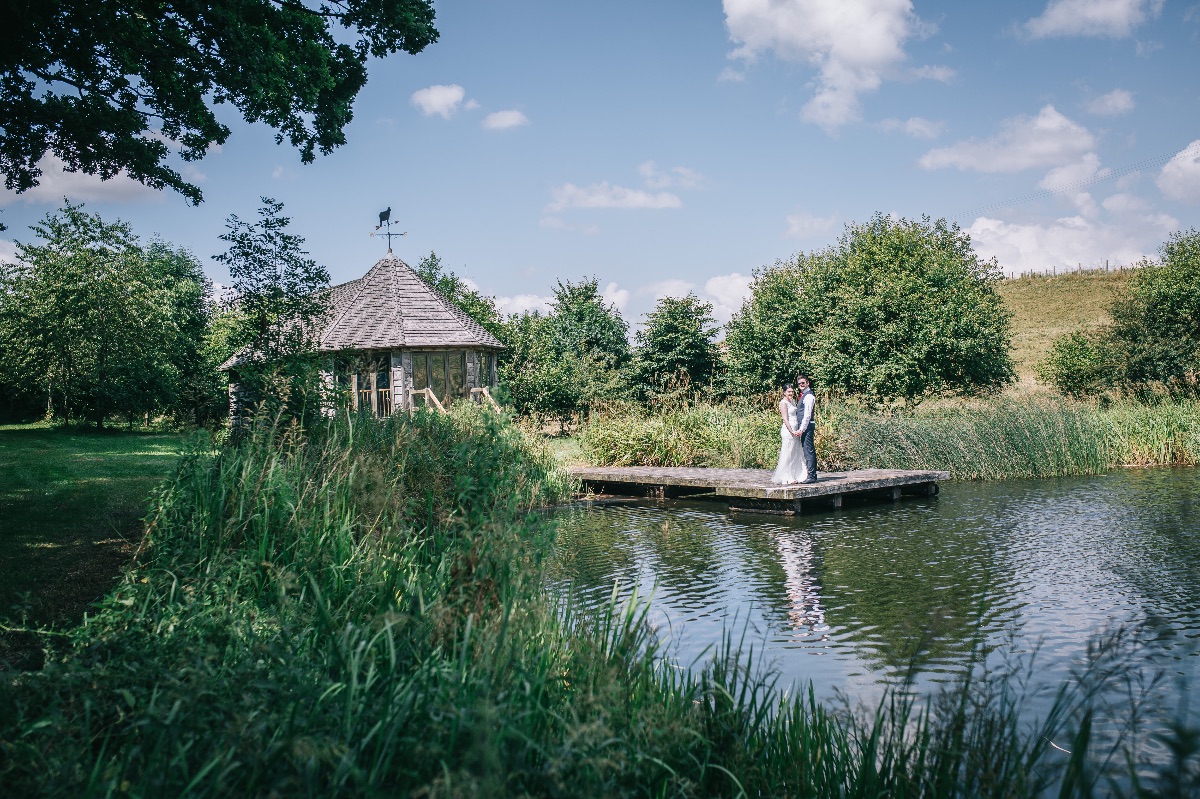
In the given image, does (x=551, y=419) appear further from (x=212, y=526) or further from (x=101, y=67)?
(x=212, y=526)

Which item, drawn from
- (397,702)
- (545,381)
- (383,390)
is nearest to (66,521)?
(397,702)

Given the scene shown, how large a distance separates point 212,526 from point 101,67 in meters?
8.10

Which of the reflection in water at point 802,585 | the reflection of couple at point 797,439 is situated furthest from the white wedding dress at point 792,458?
the reflection in water at point 802,585

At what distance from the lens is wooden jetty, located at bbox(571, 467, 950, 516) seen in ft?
48.1

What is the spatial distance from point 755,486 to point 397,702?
12099mm

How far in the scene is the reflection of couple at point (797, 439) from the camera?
14688 millimetres

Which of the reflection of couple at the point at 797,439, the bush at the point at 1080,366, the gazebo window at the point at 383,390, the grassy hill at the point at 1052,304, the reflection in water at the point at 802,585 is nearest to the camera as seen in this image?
the reflection in water at the point at 802,585

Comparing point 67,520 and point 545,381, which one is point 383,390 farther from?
point 67,520

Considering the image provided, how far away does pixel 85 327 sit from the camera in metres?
29.4

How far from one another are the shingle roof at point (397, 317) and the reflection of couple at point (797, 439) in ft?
49.3

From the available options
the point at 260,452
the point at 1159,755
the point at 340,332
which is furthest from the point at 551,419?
the point at 1159,755

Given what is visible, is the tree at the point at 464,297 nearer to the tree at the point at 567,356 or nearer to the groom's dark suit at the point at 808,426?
the tree at the point at 567,356

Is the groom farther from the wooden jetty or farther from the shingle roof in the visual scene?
the shingle roof

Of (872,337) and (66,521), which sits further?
(872,337)
